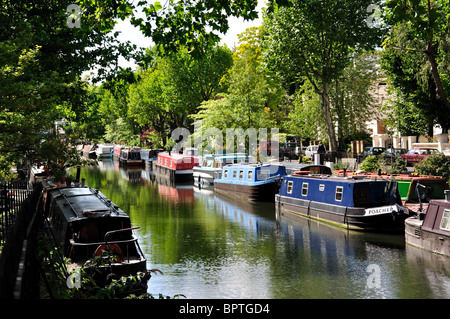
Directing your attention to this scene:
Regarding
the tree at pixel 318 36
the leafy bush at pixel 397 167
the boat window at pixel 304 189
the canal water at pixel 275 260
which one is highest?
the tree at pixel 318 36

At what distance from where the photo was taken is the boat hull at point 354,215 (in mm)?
22203

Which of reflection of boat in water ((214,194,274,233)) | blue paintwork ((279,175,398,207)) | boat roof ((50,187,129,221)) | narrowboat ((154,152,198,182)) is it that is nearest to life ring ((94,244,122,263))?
boat roof ((50,187,129,221))

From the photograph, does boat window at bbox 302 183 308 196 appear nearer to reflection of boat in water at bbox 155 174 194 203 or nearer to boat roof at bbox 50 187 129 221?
reflection of boat in water at bbox 155 174 194 203

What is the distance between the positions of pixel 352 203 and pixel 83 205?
12.9 m

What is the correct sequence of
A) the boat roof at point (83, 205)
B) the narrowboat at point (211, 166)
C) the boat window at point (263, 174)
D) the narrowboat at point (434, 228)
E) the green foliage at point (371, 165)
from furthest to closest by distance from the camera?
the narrowboat at point (211, 166) < the boat window at point (263, 174) < the green foliage at point (371, 165) < the narrowboat at point (434, 228) < the boat roof at point (83, 205)

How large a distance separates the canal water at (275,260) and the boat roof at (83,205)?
2.70m

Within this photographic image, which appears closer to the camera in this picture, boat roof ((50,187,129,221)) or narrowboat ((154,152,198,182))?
boat roof ((50,187,129,221))

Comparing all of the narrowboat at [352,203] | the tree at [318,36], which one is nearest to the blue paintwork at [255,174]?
the narrowboat at [352,203]

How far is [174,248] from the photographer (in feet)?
69.5

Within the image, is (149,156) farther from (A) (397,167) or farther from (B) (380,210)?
(B) (380,210)

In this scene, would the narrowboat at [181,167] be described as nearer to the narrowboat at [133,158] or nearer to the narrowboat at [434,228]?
the narrowboat at [133,158]

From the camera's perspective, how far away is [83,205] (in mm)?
16469

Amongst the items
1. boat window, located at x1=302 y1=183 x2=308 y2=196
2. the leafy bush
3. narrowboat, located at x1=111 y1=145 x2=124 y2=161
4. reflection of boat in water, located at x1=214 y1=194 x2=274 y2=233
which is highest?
narrowboat, located at x1=111 y1=145 x2=124 y2=161

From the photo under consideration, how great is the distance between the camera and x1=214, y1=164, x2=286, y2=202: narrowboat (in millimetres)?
34562
